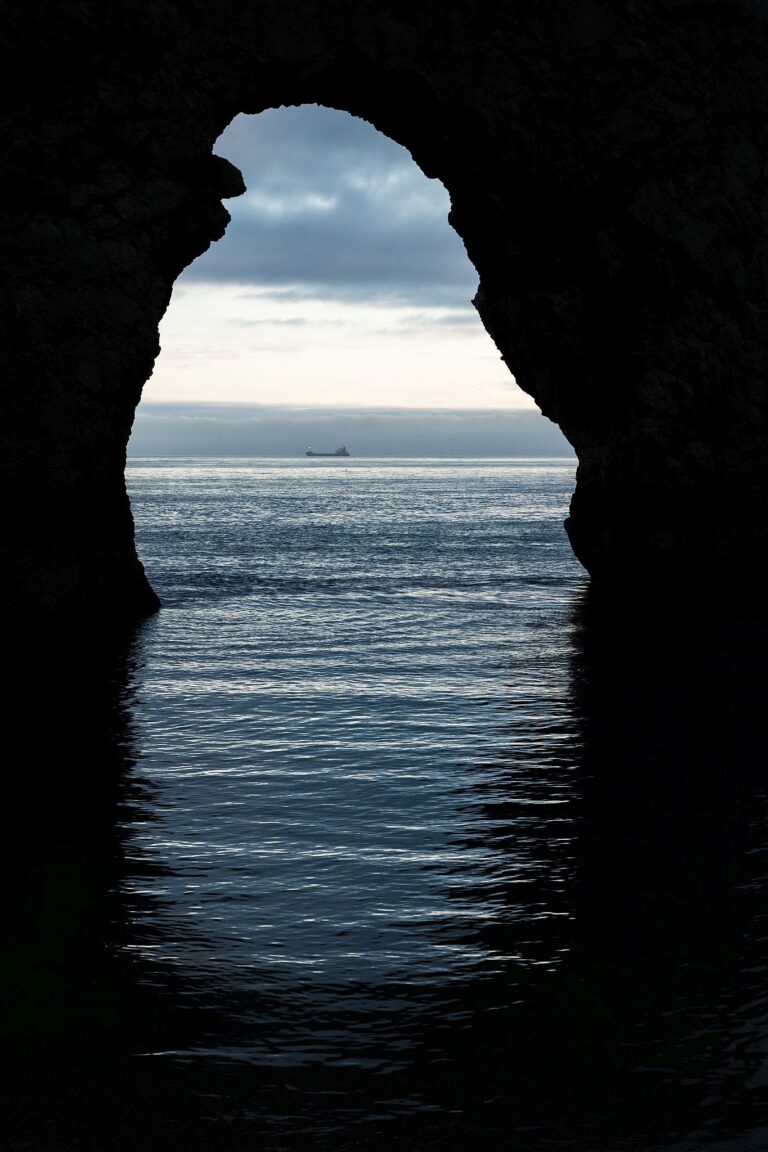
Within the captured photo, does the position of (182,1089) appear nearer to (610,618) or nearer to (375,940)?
(375,940)

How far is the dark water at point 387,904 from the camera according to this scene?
809cm

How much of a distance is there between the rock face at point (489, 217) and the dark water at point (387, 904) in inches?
298

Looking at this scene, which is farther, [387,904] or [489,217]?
[489,217]

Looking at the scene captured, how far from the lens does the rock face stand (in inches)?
1137

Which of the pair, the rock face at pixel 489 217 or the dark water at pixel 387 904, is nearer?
the dark water at pixel 387 904

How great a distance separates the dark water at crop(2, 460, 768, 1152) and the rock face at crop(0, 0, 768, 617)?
7567 millimetres

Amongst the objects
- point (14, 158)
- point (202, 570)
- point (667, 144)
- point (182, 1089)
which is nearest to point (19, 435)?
point (14, 158)

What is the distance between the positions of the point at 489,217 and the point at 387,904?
29673 millimetres

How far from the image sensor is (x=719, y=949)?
34.6 ft

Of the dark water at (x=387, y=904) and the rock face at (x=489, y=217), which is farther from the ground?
the rock face at (x=489, y=217)

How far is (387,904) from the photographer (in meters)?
11.6

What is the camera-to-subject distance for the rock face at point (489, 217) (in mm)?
28891

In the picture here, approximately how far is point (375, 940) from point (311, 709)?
10166mm

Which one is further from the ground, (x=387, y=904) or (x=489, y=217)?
(x=489, y=217)
